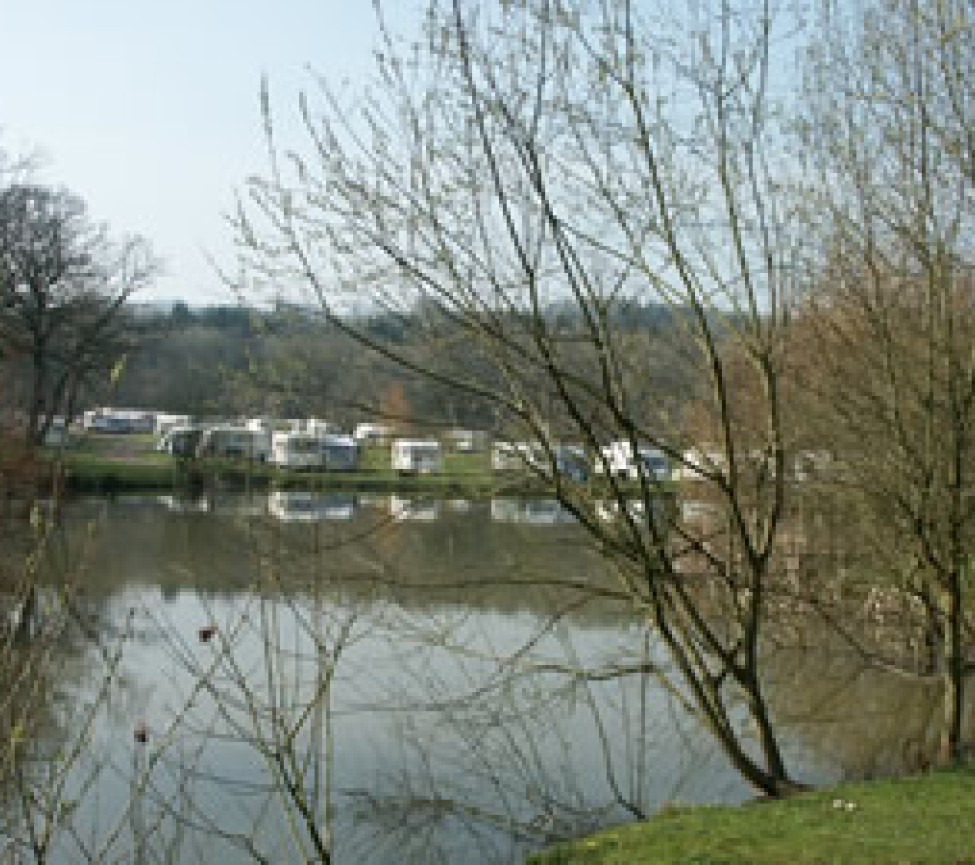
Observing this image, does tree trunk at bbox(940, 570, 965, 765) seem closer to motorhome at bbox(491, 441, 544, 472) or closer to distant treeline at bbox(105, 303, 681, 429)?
distant treeline at bbox(105, 303, 681, 429)

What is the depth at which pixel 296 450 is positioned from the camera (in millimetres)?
6445

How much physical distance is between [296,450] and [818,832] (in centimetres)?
294

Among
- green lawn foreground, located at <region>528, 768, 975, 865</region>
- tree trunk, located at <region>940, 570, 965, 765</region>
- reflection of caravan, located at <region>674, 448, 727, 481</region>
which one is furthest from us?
Answer: tree trunk, located at <region>940, 570, 965, 765</region>

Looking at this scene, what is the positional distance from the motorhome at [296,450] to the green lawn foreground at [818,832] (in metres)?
2.10

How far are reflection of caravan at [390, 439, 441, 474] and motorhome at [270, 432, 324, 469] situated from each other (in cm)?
47

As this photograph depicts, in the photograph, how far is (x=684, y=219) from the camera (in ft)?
22.0

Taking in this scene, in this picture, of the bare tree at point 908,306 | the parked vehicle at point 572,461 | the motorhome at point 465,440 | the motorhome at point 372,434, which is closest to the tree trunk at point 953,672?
the bare tree at point 908,306

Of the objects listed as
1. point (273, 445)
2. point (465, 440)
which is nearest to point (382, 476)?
point (465, 440)

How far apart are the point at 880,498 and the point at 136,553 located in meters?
15.2

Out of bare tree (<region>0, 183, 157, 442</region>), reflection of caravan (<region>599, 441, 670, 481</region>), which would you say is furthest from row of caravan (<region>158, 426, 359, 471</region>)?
bare tree (<region>0, 183, 157, 442</region>)

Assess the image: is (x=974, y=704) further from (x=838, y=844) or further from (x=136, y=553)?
(x=136, y=553)

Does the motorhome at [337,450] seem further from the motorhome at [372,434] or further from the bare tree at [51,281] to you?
the bare tree at [51,281]

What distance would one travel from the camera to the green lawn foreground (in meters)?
5.26

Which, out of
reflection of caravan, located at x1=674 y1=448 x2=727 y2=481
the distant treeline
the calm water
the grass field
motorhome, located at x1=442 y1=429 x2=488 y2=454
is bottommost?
the calm water
